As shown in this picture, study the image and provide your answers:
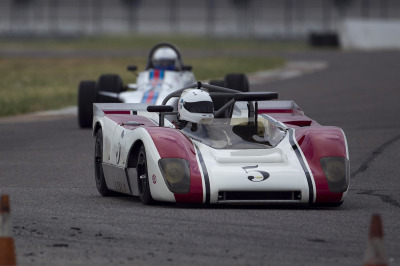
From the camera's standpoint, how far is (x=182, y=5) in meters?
82.1

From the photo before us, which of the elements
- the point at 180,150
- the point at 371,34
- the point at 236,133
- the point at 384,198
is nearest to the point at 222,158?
the point at 180,150

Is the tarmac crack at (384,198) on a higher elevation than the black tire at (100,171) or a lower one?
lower

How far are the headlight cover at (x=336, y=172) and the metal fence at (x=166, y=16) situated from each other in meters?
69.6

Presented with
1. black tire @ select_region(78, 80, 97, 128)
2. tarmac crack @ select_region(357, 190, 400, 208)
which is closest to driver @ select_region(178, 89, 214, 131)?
tarmac crack @ select_region(357, 190, 400, 208)

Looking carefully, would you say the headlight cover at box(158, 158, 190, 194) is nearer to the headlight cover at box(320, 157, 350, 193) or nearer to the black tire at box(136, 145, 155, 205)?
the black tire at box(136, 145, 155, 205)

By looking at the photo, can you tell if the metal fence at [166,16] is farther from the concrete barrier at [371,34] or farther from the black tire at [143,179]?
the black tire at [143,179]

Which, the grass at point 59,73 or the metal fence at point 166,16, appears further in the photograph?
the metal fence at point 166,16

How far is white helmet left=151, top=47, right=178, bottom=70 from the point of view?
20.2 metres

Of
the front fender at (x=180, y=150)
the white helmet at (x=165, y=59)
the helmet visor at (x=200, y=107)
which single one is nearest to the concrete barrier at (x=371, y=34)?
the white helmet at (x=165, y=59)

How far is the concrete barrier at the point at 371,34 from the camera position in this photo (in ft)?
183

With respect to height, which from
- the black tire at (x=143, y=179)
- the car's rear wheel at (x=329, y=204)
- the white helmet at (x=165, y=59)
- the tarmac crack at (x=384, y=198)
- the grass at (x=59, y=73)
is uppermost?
the white helmet at (x=165, y=59)

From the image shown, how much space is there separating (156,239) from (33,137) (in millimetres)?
10027

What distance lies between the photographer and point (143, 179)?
9703 millimetres

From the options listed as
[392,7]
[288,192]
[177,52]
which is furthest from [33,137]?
[392,7]
